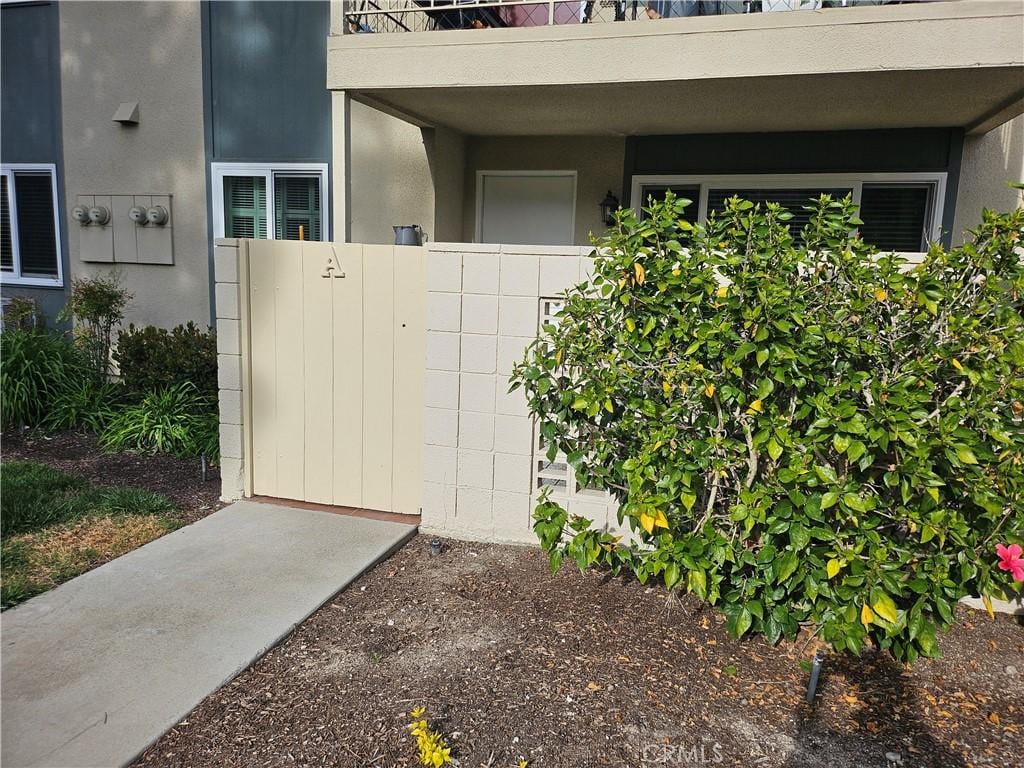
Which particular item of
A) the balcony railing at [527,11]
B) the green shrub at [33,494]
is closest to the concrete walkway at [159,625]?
the green shrub at [33,494]

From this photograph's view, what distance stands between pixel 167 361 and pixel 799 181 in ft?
20.6

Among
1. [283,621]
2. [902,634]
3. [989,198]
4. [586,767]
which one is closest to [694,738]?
[586,767]

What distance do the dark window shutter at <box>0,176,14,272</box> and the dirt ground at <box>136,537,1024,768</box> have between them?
8408 mm

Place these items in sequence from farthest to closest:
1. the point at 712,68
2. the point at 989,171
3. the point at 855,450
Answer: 1. the point at 989,171
2. the point at 712,68
3. the point at 855,450

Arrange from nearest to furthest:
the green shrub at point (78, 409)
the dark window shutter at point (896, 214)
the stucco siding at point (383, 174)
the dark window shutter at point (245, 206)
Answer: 1. the dark window shutter at point (896, 214)
2. the green shrub at point (78, 409)
3. the stucco siding at point (383, 174)
4. the dark window shutter at point (245, 206)

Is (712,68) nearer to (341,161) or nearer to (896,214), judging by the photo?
(896,214)

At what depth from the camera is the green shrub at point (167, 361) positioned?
7.09 m

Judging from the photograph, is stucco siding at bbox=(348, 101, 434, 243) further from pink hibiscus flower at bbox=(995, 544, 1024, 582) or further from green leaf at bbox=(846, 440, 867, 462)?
pink hibiscus flower at bbox=(995, 544, 1024, 582)

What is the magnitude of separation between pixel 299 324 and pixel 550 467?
1905mm

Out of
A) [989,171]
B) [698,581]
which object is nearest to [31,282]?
[698,581]

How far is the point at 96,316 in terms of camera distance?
7988mm

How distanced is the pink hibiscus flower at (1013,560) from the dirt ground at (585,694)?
0.59 m

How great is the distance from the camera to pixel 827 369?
3004 millimetres

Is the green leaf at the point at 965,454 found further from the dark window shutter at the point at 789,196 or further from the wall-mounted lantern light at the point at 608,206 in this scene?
the wall-mounted lantern light at the point at 608,206
